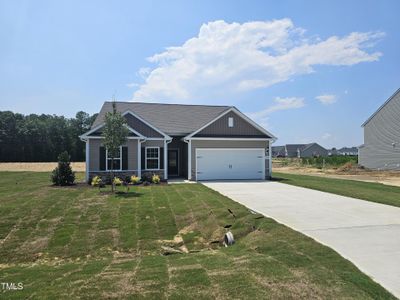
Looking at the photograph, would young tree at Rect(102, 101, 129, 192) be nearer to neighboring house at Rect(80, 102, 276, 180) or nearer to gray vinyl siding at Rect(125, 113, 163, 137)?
neighboring house at Rect(80, 102, 276, 180)

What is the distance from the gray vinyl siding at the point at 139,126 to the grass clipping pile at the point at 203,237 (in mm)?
11506

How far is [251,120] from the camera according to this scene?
76.0 ft

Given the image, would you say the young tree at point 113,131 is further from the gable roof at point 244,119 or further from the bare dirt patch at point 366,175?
the bare dirt patch at point 366,175

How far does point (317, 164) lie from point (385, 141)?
41.6ft

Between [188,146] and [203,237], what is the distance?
12.9 meters

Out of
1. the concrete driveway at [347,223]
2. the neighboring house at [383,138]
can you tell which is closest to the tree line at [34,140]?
the neighboring house at [383,138]

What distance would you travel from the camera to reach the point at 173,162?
2458 cm

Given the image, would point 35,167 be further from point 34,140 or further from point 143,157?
point 34,140

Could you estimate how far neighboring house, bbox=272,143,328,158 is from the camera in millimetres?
102438

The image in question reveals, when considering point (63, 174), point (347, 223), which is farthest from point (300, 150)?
point (347, 223)

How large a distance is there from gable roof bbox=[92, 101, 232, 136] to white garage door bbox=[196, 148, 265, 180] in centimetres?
253

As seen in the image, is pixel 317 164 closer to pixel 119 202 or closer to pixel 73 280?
pixel 119 202

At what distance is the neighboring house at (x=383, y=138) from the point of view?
3797 centimetres

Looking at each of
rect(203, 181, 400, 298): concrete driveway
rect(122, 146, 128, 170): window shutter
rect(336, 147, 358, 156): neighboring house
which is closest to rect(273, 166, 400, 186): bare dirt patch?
rect(203, 181, 400, 298): concrete driveway
